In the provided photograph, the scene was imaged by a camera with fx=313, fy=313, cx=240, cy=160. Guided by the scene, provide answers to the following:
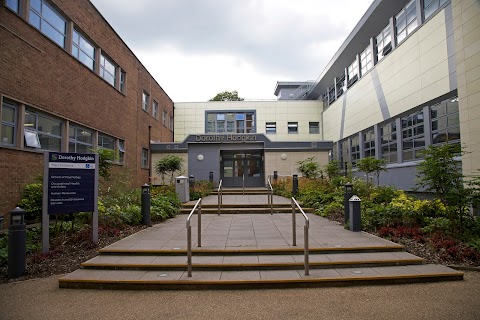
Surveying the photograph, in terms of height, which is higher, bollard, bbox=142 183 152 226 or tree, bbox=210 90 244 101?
tree, bbox=210 90 244 101

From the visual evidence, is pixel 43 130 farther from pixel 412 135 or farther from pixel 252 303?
pixel 412 135

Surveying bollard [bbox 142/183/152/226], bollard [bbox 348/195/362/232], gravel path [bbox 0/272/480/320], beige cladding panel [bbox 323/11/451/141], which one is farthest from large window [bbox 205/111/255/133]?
gravel path [bbox 0/272/480/320]

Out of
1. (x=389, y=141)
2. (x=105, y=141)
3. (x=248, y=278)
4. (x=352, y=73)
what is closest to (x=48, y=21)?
(x=105, y=141)

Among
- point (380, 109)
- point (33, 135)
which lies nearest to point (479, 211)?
point (380, 109)

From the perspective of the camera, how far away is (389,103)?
54.0 feet

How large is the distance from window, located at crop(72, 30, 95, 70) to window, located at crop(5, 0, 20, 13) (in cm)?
323

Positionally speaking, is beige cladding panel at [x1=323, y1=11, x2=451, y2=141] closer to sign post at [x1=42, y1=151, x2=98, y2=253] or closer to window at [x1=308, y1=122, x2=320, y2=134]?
window at [x1=308, y1=122, x2=320, y2=134]

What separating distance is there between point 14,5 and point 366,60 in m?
18.2

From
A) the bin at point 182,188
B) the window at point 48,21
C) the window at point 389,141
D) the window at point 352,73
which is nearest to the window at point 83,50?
the window at point 48,21

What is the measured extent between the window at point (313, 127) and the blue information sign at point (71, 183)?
25339 mm

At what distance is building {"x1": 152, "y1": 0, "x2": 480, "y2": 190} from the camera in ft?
32.7

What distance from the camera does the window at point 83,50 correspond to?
12.6 meters

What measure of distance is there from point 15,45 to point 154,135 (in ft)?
45.9

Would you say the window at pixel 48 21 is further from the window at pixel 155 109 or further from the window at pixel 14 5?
the window at pixel 155 109
